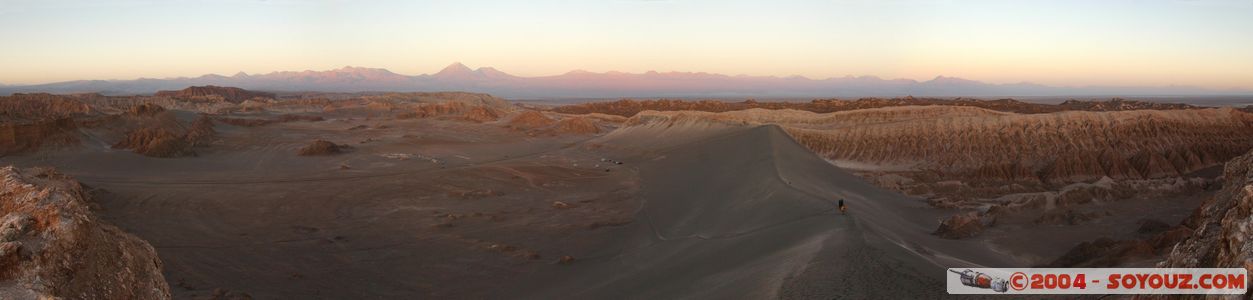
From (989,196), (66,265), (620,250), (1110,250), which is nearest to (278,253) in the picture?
(620,250)

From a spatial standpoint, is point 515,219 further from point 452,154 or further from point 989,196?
point 452,154

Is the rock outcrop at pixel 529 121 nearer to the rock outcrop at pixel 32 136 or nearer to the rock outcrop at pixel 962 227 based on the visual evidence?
the rock outcrop at pixel 32 136

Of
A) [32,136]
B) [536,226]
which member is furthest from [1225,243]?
[32,136]

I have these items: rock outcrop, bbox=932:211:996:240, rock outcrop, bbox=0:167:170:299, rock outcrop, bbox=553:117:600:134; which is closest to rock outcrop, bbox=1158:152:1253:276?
rock outcrop, bbox=0:167:170:299

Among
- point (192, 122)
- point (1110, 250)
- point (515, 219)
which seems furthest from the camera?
point (192, 122)

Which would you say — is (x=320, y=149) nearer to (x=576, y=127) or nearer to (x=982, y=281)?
(x=576, y=127)

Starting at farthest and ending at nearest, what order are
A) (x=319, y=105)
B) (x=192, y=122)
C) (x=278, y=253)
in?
(x=319, y=105) → (x=192, y=122) → (x=278, y=253)

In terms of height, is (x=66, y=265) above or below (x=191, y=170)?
above
